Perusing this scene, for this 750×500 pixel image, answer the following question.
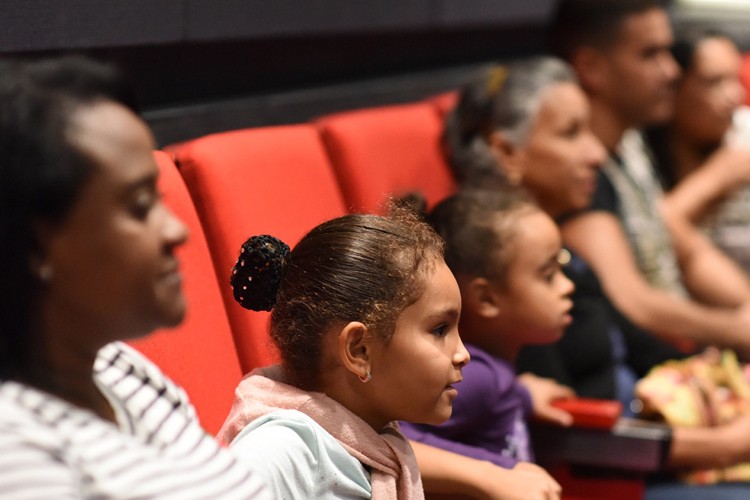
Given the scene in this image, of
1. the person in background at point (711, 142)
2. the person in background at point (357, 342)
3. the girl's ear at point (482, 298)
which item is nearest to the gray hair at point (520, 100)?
the girl's ear at point (482, 298)

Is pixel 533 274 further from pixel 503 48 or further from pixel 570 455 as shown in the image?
pixel 503 48

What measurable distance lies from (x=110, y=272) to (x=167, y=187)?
693 mm

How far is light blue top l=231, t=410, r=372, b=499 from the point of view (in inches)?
40.7

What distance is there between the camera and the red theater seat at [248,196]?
1466 millimetres

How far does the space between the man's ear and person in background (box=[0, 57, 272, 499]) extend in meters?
2.17

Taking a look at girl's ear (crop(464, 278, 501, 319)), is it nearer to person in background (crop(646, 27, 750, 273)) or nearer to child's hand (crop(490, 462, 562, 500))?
child's hand (crop(490, 462, 562, 500))

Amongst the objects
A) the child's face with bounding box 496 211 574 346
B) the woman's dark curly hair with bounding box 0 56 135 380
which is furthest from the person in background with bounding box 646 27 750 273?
the woman's dark curly hair with bounding box 0 56 135 380

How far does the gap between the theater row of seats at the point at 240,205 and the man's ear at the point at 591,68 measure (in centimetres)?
90

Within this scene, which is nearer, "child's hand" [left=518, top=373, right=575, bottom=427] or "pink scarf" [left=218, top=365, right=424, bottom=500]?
"pink scarf" [left=218, top=365, right=424, bottom=500]

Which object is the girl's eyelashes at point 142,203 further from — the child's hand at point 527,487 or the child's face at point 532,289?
the child's face at point 532,289

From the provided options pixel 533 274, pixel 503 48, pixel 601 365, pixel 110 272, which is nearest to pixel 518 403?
pixel 533 274

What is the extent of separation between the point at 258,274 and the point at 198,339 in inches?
7.9

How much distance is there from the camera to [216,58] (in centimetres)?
204

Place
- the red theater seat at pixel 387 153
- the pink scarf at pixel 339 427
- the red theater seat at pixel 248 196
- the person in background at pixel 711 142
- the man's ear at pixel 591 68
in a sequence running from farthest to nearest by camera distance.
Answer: the person in background at pixel 711 142 → the man's ear at pixel 591 68 → the red theater seat at pixel 387 153 → the red theater seat at pixel 248 196 → the pink scarf at pixel 339 427
